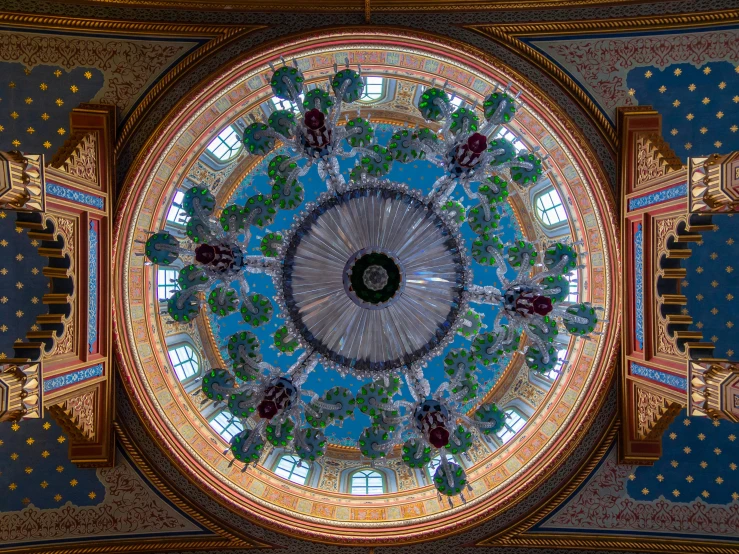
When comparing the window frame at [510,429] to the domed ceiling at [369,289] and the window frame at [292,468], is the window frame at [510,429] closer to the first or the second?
the domed ceiling at [369,289]

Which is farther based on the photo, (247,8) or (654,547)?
(654,547)

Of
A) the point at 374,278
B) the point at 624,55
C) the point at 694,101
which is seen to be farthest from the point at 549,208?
the point at 374,278

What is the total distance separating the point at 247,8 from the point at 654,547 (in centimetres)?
1569

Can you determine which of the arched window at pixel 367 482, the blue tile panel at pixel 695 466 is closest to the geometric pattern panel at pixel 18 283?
the arched window at pixel 367 482

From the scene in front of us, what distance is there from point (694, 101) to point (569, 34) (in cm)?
311

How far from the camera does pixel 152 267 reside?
15.0m

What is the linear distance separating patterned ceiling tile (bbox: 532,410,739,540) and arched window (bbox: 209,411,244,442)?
355 inches

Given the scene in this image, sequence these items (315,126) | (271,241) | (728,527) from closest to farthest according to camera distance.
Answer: (315,126) < (271,241) < (728,527)

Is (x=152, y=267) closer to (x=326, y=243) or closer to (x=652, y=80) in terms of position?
(x=326, y=243)

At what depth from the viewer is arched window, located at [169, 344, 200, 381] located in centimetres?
1709

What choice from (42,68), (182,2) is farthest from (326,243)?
(42,68)

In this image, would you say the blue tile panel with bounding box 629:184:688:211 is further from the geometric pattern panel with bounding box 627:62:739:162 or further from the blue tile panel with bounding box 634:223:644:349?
the geometric pattern panel with bounding box 627:62:739:162

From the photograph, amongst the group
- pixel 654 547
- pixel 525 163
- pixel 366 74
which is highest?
pixel 366 74

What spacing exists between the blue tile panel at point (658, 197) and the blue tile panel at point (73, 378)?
12.2 m
